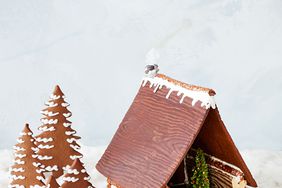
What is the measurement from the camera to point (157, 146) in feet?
17.8

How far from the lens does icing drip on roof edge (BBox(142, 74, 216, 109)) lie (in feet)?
17.2

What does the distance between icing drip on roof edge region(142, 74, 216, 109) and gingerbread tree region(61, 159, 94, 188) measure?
86 cm

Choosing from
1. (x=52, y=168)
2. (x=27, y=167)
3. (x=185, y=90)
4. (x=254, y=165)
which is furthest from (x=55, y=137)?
(x=254, y=165)

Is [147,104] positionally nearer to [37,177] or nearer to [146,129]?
[146,129]

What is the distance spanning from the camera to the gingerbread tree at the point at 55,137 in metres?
5.97

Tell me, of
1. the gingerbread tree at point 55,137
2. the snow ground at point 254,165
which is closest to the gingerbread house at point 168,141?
the gingerbread tree at point 55,137

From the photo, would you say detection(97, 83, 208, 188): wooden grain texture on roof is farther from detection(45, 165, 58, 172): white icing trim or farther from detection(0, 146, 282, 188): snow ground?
detection(0, 146, 282, 188): snow ground

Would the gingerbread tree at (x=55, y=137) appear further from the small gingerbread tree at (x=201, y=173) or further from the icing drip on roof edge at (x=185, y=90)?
the small gingerbread tree at (x=201, y=173)

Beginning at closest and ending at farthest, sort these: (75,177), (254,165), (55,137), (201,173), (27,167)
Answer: (75,177) → (201,173) → (27,167) → (55,137) → (254,165)

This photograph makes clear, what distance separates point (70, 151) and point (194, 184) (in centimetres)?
106

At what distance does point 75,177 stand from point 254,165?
2349mm

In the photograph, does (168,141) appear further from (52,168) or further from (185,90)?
(52,168)

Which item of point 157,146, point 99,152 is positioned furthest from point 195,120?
point 99,152

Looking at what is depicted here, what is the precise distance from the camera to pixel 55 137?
5980mm
